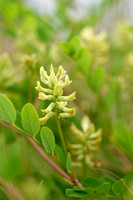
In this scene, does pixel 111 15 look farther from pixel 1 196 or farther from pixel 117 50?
pixel 1 196

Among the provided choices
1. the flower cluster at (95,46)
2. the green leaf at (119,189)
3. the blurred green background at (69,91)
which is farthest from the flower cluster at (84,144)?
the flower cluster at (95,46)

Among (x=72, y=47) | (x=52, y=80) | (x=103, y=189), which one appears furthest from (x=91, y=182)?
(x=72, y=47)

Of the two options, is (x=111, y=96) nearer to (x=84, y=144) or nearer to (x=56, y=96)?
(x=84, y=144)

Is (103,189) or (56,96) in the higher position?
(56,96)

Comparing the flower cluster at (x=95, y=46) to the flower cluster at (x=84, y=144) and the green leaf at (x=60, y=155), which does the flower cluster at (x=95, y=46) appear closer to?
the flower cluster at (x=84, y=144)

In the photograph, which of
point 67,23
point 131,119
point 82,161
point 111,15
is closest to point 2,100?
point 82,161

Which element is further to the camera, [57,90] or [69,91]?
[69,91]
